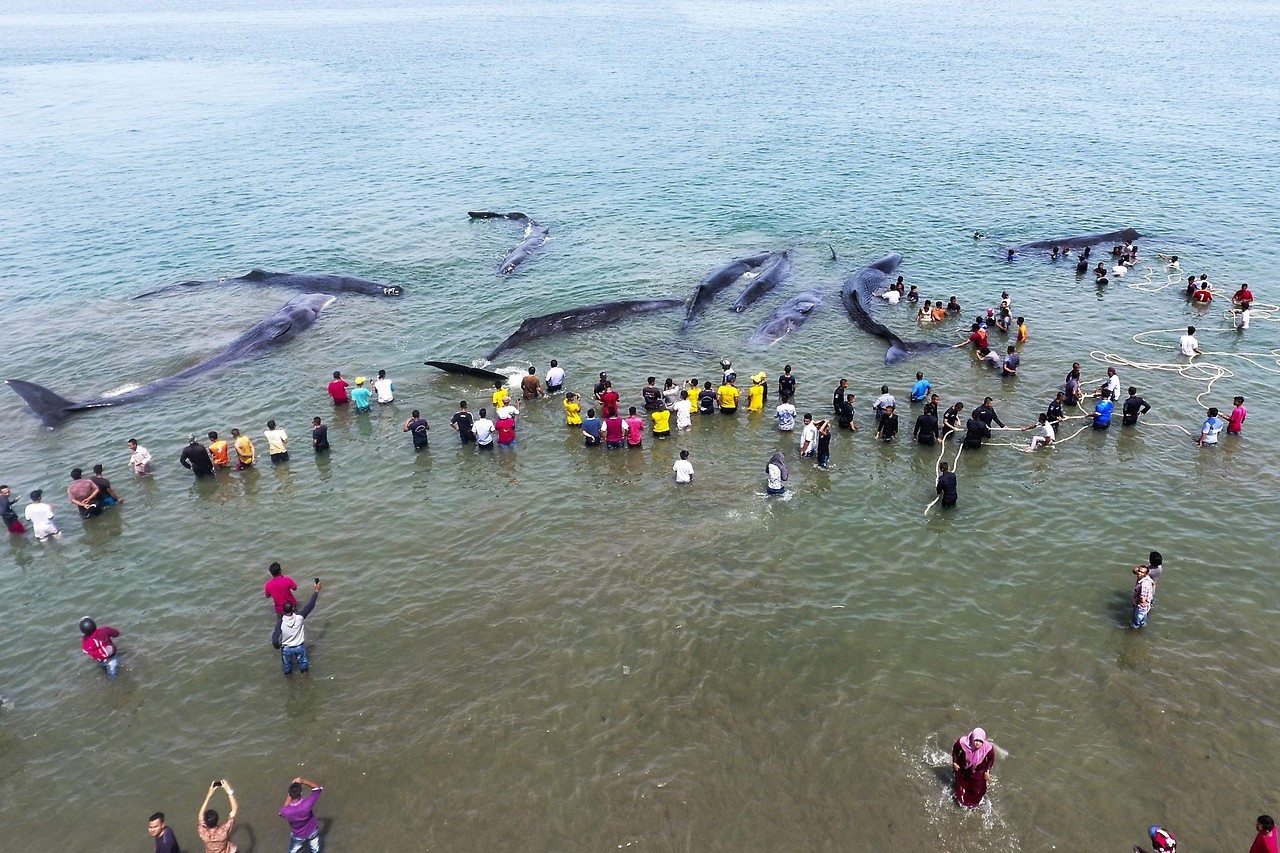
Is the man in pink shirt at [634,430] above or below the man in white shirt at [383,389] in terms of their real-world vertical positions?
below

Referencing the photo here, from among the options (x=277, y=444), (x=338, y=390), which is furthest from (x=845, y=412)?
(x=277, y=444)

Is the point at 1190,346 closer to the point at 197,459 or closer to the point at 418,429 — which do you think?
the point at 418,429

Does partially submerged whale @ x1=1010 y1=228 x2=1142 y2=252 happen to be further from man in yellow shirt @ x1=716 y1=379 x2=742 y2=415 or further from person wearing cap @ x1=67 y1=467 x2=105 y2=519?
→ person wearing cap @ x1=67 y1=467 x2=105 y2=519

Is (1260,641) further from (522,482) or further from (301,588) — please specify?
(301,588)

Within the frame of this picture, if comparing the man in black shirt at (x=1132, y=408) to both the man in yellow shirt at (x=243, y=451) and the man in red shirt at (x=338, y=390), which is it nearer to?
the man in red shirt at (x=338, y=390)

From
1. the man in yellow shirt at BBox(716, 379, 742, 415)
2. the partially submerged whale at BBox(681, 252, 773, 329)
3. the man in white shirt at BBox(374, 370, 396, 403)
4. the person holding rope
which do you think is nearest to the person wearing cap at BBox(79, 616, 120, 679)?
the man in white shirt at BBox(374, 370, 396, 403)

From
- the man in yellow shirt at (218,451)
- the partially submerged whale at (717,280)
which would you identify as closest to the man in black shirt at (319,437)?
the man in yellow shirt at (218,451)
